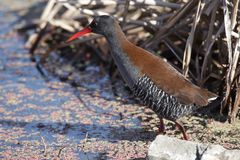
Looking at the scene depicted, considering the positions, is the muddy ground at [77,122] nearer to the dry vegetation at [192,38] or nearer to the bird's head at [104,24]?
the dry vegetation at [192,38]

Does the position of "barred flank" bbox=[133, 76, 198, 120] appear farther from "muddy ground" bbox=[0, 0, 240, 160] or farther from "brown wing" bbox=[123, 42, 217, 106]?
"muddy ground" bbox=[0, 0, 240, 160]

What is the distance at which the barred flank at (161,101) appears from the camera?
4297 millimetres

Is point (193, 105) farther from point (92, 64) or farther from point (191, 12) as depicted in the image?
point (92, 64)

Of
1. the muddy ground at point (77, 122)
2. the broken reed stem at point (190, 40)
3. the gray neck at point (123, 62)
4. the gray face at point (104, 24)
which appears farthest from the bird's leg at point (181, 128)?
the gray face at point (104, 24)

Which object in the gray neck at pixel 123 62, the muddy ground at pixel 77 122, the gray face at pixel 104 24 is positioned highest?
the gray face at pixel 104 24

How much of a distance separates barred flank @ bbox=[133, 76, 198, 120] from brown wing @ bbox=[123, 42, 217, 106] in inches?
1.3

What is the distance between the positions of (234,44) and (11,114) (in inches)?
77.0

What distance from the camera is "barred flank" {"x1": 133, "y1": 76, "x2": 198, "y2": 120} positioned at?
14.1 ft

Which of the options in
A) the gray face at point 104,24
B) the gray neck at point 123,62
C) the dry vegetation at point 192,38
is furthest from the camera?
the dry vegetation at point 192,38

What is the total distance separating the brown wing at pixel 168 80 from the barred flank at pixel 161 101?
1.3 inches

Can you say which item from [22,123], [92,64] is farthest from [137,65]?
[92,64]

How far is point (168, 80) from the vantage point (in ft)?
14.2

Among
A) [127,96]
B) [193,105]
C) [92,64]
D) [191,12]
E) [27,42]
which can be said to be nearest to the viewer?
[193,105]

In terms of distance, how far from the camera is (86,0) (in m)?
5.80
